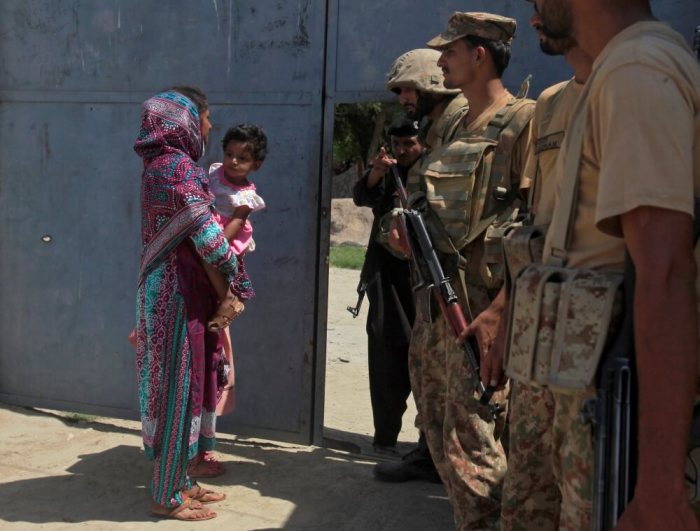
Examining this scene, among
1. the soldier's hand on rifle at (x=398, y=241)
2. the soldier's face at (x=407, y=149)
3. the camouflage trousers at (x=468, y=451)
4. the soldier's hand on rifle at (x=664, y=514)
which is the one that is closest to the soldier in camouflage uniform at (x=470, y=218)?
the camouflage trousers at (x=468, y=451)

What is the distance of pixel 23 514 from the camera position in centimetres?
385

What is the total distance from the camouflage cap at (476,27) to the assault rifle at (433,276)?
0.61 m

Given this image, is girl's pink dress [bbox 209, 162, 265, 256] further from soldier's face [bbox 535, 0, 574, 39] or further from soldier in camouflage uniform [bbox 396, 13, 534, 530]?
soldier's face [bbox 535, 0, 574, 39]

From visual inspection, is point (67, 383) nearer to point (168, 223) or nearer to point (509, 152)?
point (168, 223)

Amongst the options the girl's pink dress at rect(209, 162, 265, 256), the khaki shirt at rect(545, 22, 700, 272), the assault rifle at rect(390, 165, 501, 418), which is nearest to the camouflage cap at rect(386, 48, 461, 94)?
the assault rifle at rect(390, 165, 501, 418)

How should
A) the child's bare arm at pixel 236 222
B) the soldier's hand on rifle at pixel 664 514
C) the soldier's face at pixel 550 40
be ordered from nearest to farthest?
the soldier's hand on rifle at pixel 664 514 → the soldier's face at pixel 550 40 → the child's bare arm at pixel 236 222

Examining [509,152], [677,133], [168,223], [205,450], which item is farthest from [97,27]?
[677,133]

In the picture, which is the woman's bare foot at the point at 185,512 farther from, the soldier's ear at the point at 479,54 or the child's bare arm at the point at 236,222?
the soldier's ear at the point at 479,54

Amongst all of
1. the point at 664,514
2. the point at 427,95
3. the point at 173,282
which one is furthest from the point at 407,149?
the point at 664,514

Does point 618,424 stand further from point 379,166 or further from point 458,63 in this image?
point 379,166

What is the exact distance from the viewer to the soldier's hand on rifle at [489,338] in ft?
7.66

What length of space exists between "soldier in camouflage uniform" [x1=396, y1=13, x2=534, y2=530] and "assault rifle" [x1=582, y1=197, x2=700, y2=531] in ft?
4.69

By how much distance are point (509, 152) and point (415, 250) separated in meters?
0.47

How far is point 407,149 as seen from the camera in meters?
3.90
